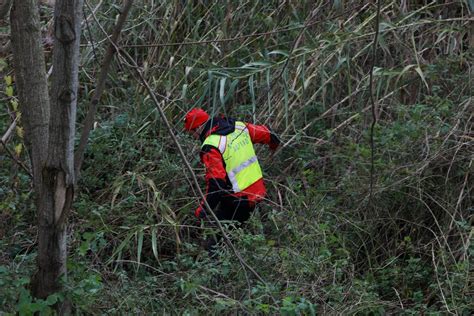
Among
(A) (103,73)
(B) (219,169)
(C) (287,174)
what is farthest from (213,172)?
(A) (103,73)

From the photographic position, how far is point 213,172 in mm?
5875

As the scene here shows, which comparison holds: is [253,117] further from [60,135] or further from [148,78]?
[60,135]

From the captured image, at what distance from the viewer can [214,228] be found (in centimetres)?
559

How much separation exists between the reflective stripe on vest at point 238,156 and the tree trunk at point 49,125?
1.94 m

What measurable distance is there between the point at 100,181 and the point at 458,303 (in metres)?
2.77

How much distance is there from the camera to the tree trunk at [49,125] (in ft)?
12.3

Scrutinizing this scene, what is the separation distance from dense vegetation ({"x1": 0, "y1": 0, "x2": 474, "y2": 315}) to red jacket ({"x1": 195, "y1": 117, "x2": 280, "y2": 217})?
0.44 feet

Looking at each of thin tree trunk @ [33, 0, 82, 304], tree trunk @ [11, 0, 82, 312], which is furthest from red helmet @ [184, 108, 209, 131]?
thin tree trunk @ [33, 0, 82, 304]

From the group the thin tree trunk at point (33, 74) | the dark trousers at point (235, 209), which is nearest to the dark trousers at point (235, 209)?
the dark trousers at point (235, 209)

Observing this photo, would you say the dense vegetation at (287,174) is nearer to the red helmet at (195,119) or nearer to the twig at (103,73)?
the red helmet at (195,119)

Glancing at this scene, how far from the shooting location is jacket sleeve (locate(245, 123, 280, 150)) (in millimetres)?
6148

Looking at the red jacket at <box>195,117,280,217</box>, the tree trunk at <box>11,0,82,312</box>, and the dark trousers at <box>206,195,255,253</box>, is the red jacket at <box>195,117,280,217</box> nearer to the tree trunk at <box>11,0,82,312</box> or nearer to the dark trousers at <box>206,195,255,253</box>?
the dark trousers at <box>206,195,255,253</box>

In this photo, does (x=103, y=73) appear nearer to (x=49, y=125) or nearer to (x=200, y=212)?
(x=49, y=125)

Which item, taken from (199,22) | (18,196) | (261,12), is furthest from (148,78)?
(18,196)
